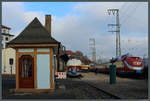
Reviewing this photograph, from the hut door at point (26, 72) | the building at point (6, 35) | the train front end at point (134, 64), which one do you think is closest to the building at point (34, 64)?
the hut door at point (26, 72)

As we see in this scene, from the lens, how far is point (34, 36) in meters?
18.1

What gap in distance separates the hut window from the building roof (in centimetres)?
128

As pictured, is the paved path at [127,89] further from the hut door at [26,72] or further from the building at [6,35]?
the building at [6,35]

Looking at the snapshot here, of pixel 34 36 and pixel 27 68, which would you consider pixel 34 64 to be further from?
pixel 34 36

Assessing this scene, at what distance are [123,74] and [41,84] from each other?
26251 mm

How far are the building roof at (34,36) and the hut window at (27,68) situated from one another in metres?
1.28

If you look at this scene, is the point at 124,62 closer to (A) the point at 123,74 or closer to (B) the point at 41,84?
(A) the point at 123,74

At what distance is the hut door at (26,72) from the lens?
1736 centimetres

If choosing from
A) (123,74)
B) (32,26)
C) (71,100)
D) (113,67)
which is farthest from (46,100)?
(123,74)

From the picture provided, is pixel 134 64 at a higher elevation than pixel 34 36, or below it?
Result: below

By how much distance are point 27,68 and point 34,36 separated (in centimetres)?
226

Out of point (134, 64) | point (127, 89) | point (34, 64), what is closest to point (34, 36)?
point (34, 64)

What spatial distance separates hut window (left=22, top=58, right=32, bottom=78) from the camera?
17484mm

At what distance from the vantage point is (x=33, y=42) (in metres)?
17.4
